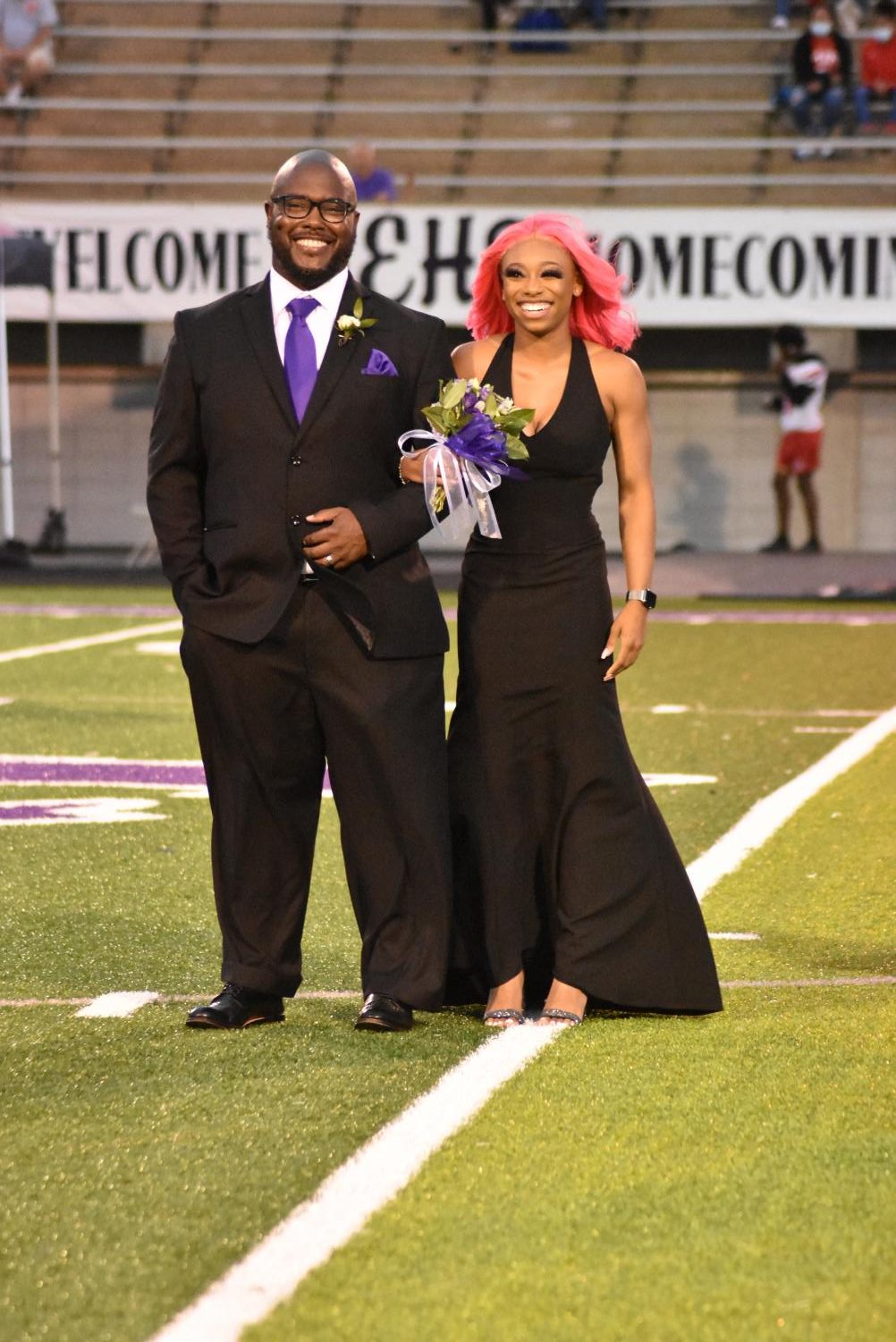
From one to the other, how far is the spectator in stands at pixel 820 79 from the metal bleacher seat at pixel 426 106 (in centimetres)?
26

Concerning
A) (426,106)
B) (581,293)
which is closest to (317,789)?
(581,293)

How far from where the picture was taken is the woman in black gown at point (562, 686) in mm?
4812

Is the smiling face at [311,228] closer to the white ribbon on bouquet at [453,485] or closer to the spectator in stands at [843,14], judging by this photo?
the white ribbon on bouquet at [453,485]

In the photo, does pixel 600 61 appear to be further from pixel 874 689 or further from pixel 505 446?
pixel 505 446

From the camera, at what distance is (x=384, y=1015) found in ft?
15.6

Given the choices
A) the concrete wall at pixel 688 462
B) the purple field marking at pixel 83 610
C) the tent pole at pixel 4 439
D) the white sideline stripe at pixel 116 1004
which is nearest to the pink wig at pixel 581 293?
the white sideline stripe at pixel 116 1004

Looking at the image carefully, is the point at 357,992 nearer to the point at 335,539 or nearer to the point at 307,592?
the point at 307,592

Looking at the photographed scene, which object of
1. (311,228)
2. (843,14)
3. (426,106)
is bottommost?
(311,228)

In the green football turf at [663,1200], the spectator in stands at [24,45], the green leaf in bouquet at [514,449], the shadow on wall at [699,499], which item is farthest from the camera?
the spectator in stands at [24,45]

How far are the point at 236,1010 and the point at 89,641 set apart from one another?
29.5ft

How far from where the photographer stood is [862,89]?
22547 mm

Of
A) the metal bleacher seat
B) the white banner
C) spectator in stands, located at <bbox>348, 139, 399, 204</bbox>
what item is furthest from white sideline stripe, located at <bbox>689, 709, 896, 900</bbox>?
the metal bleacher seat

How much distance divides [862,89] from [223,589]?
63.1 ft

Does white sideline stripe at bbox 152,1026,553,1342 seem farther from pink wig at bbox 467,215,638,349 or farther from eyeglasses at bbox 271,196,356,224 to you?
eyeglasses at bbox 271,196,356,224
